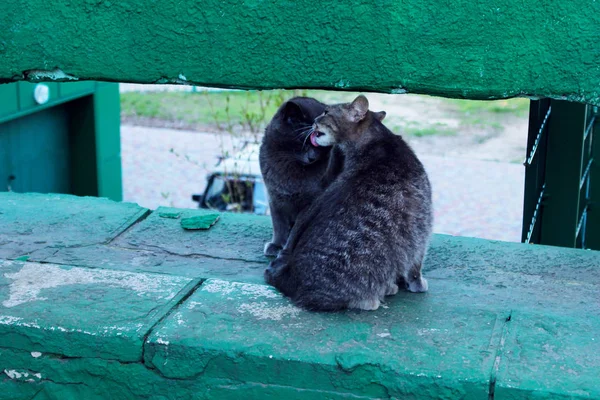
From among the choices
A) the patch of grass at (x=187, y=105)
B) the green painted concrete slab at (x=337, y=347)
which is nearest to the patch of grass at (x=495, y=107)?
the patch of grass at (x=187, y=105)

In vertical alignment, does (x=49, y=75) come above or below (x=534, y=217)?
above

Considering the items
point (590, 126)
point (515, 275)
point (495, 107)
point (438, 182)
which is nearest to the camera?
point (515, 275)

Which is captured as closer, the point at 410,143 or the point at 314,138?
the point at 314,138

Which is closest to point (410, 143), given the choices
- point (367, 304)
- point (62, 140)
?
point (62, 140)

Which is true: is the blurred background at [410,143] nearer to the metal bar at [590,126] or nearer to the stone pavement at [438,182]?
the stone pavement at [438,182]

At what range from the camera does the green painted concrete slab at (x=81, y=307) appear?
2979 mm

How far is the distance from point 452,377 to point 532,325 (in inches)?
20.5

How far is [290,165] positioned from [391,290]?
0.82 meters

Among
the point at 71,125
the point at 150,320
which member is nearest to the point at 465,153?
the point at 71,125

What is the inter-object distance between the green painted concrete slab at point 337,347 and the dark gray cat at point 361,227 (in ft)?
0.34

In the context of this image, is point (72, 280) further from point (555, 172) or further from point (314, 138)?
point (555, 172)

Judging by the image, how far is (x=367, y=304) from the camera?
3.14 metres

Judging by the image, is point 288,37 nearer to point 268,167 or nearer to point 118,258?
point 268,167

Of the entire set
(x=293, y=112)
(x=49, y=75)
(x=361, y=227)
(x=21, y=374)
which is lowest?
(x=21, y=374)
